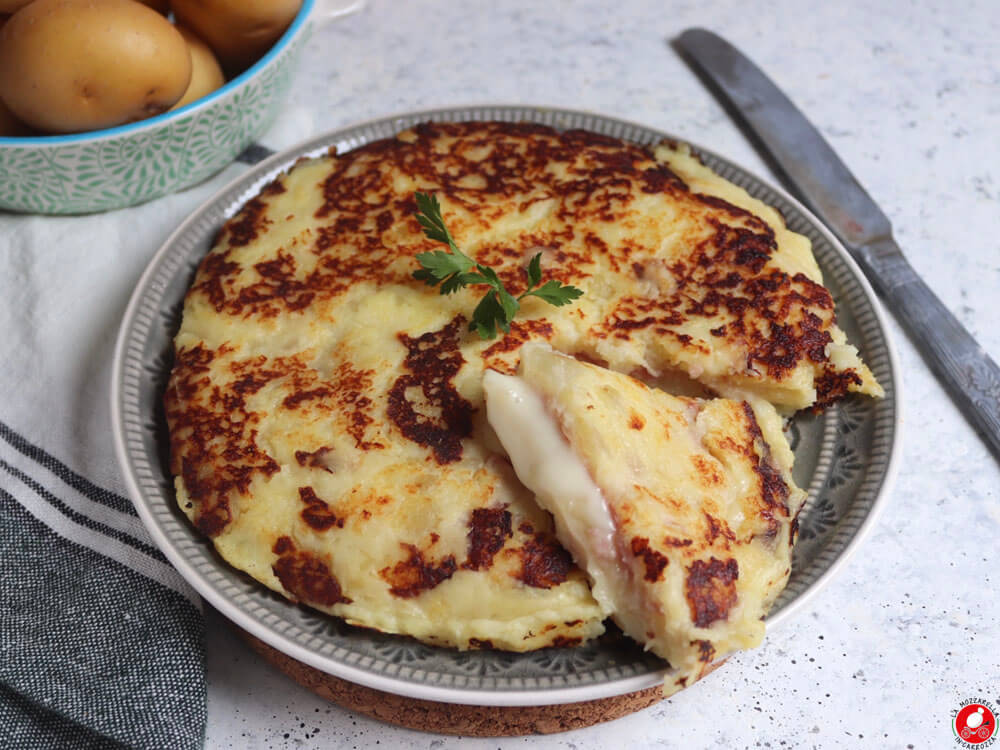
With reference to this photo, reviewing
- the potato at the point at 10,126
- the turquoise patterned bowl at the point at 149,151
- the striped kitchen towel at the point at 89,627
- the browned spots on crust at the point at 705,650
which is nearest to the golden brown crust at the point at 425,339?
the browned spots on crust at the point at 705,650

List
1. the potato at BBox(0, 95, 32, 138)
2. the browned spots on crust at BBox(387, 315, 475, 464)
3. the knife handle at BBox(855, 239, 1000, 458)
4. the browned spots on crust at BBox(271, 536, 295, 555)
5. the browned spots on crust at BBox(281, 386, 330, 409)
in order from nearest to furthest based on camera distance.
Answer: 1. the browned spots on crust at BBox(271, 536, 295, 555)
2. the browned spots on crust at BBox(387, 315, 475, 464)
3. the browned spots on crust at BBox(281, 386, 330, 409)
4. the knife handle at BBox(855, 239, 1000, 458)
5. the potato at BBox(0, 95, 32, 138)

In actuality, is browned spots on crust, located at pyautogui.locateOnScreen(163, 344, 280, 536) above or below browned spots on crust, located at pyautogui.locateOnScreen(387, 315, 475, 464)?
below

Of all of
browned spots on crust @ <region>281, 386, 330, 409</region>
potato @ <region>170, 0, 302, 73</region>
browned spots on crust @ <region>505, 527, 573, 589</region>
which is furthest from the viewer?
potato @ <region>170, 0, 302, 73</region>

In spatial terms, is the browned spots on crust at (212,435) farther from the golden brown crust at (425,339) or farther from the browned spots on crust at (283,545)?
the browned spots on crust at (283,545)

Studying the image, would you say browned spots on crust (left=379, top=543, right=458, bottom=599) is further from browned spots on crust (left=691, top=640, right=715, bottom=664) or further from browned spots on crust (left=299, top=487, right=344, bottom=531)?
browned spots on crust (left=691, top=640, right=715, bottom=664)

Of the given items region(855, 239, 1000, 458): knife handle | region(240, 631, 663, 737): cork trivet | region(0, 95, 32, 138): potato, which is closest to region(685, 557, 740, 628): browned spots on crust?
region(240, 631, 663, 737): cork trivet

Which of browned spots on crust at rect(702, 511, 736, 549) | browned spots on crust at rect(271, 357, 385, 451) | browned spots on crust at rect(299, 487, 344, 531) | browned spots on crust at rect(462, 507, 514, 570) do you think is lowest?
browned spots on crust at rect(299, 487, 344, 531)

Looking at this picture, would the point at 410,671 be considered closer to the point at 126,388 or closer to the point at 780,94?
the point at 126,388
